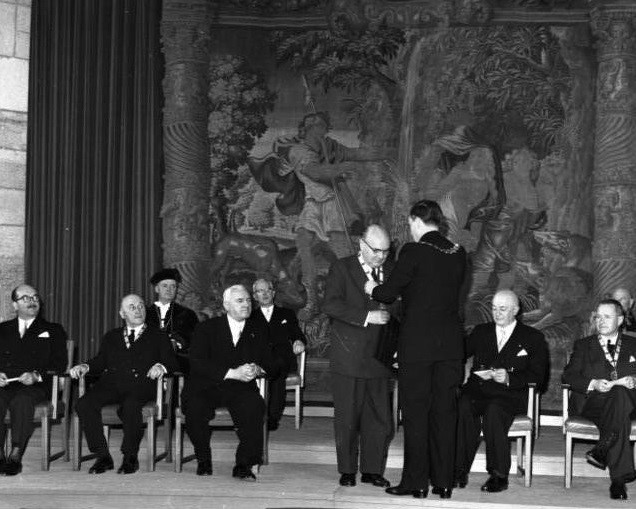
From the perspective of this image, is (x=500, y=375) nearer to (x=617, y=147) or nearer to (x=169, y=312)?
(x=169, y=312)

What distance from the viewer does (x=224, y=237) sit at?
1034 cm

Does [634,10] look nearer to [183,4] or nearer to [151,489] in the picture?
[183,4]

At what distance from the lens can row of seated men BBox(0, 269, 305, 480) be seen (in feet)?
23.4

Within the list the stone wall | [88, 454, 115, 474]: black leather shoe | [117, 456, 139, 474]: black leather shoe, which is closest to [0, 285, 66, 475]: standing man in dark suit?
[88, 454, 115, 474]: black leather shoe

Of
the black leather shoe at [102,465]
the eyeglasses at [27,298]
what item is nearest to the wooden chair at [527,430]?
the black leather shoe at [102,465]

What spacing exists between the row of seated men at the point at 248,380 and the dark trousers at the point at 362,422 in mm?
501

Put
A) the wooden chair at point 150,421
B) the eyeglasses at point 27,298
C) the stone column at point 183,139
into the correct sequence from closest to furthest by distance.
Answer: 1. the wooden chair at point 150,421
2. the eyeglasses at point 27,298
3. the stone column at point 183,139

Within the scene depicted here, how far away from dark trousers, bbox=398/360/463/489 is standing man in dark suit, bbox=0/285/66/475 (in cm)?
254

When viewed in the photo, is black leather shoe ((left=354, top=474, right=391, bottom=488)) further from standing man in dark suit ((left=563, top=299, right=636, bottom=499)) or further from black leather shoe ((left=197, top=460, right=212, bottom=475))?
standing man in dark suit ((left=563, top=299, right=636, bottom=499))

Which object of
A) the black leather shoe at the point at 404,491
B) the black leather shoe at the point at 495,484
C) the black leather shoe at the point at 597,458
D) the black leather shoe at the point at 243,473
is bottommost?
the black leather shoe at the point at 243,473

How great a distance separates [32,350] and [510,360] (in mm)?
3133

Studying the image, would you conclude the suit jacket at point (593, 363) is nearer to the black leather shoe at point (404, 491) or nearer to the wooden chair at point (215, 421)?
the black leather shoe at point (404, 491)

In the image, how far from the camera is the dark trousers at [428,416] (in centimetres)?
611

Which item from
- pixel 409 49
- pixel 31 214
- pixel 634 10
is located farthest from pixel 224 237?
pixel 634 10
